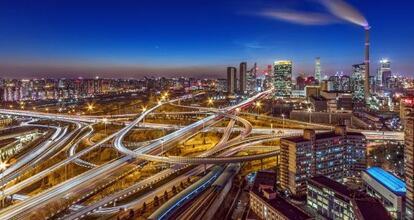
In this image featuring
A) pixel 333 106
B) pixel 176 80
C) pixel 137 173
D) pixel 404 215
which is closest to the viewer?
pixel 404 215

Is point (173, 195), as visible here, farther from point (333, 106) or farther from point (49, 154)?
point (333, 106)

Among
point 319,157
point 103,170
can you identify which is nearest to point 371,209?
point 319,157

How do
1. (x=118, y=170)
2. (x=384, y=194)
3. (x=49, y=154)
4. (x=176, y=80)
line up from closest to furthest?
1. (x=384, y=194)
2. (x=118, y=170)
3. (x=49, y=154)
4. (x=176, y=80)

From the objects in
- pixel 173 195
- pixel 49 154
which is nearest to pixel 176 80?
pixel 49 154

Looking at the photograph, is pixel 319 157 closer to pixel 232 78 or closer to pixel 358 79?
pixel 358 79

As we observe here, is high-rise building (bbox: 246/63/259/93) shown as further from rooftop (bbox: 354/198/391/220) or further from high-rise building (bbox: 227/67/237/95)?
rooftop (bbox: 354/198/391/220)

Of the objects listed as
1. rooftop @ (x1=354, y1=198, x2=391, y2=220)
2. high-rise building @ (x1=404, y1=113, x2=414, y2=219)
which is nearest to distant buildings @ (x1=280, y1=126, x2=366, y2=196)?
rooftop @ (x1=354, y1=198, x2=391, y2=220)

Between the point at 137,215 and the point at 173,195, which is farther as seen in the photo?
the point at 173,195
